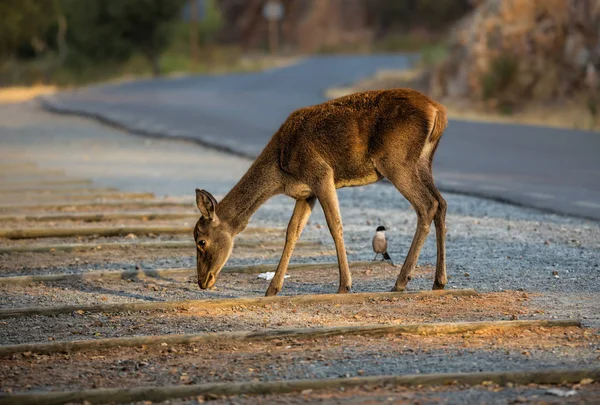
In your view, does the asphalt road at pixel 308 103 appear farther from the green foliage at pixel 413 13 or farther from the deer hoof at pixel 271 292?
the green foliage at pixel 413 13

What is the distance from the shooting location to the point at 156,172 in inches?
810

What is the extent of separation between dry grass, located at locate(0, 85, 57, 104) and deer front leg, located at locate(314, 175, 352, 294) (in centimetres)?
3449

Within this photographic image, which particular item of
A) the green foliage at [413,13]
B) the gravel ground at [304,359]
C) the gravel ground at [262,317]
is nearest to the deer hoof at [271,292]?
the gravel ground at [262,317]

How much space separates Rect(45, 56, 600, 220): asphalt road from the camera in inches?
696

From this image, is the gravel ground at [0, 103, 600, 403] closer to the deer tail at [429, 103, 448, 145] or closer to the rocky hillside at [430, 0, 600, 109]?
the deer tail at [429, 103, 448, 145]

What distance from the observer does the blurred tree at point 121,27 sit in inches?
2308

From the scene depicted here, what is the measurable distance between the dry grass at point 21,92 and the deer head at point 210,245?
112 feet

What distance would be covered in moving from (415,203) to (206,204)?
167 cm

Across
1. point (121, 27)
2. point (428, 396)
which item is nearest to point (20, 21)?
point (121, 27)

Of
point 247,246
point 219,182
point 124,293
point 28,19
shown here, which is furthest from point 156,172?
point 28,19

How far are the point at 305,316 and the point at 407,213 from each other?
629cm

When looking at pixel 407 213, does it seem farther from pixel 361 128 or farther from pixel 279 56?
pixel 279 56

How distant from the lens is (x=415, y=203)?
999 centimetres

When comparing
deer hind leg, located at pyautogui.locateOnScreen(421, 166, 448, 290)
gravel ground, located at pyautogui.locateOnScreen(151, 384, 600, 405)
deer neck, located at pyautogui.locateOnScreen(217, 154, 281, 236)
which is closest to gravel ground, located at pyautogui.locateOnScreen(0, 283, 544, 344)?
deer hind leg, located at pyautogui.locateOnScreen(421, 166, 448, 290)
